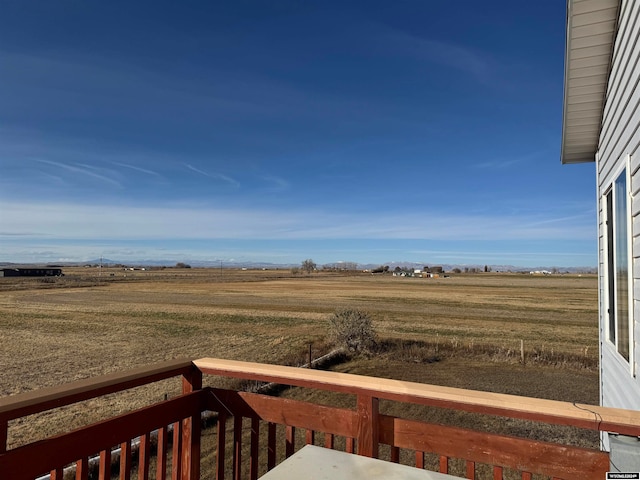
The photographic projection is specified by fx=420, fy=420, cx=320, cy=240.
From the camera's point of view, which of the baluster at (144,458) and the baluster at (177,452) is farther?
the baluster at (177,452)

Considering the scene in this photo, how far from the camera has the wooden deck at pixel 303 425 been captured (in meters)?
1.51

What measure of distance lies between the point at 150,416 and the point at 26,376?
10516 millimetres

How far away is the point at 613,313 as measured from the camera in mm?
3779

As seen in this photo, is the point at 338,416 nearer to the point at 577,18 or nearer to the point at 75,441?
the point at 75,441

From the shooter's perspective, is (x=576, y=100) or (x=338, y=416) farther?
(x=576, y=100)

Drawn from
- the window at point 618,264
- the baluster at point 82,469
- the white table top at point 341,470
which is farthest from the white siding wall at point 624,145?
the baluster at point 82,469

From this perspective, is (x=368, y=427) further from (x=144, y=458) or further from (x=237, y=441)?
(x=144, y=458)

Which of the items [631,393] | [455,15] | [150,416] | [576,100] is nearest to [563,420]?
[150,416]

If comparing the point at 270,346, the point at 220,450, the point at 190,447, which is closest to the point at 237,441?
the point at 220,450

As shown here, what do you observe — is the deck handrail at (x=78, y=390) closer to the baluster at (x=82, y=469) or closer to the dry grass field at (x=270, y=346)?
the baluster at (x=82, y=469)

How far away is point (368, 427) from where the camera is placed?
1.82m

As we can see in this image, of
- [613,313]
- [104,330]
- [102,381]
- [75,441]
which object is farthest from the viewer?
[104,330]

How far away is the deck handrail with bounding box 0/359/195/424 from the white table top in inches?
34.1

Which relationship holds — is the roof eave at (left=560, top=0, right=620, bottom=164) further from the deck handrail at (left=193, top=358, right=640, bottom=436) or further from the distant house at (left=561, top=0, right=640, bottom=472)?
the deck handrail at (left=193, top=358, right=640, bottom=436)
